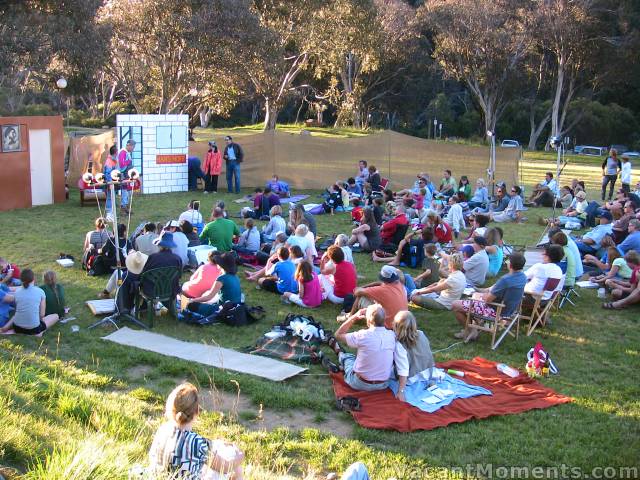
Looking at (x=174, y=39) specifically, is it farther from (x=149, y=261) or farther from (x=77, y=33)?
(x=149, y=261)

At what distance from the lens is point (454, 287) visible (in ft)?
31.3

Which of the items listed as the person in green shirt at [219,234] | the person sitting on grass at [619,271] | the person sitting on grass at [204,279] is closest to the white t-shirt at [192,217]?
the person in green shirt at [219,234]

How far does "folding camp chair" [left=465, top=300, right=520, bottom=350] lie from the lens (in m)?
8.42

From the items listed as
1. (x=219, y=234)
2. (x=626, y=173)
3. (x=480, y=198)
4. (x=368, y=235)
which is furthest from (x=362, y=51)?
(x=219, y=234)

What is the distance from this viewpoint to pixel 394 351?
689 centimetres

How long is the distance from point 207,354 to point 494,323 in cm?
333

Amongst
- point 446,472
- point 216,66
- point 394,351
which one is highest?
point 216,66

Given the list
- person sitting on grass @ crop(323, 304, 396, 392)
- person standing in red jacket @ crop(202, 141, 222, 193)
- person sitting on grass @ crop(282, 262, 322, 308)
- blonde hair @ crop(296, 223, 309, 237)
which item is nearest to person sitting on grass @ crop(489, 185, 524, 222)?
blonde hair @ crop(296, 223, 309, 237)

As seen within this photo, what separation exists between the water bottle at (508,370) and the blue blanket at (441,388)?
1.80 ft

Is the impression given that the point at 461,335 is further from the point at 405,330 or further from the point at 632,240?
the point at 632,240

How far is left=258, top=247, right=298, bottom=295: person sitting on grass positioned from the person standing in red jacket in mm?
9343

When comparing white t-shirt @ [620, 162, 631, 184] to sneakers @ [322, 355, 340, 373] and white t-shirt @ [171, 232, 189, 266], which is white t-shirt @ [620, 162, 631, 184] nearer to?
white t-shirt @ [171, 232, 189, 266]

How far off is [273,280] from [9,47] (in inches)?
702

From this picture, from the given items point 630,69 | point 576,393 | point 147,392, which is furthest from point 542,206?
point 630,69
